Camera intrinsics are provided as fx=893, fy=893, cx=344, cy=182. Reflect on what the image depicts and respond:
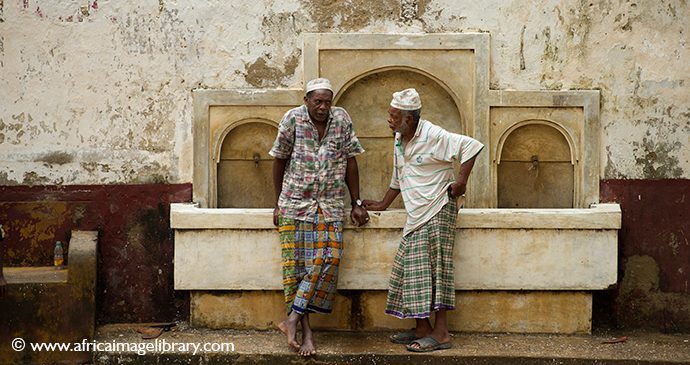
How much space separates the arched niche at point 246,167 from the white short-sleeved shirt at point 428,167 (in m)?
1.36

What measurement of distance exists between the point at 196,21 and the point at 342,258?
2.08 metres

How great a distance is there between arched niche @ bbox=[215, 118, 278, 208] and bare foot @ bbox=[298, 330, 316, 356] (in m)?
1.40

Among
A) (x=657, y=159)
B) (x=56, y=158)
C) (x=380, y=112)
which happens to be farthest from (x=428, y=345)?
(x=56, y=158)

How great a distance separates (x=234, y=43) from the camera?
6.67 meters

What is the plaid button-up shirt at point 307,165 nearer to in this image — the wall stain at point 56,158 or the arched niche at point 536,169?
the arched niche at point 536,169

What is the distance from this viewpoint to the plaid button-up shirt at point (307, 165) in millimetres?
6047

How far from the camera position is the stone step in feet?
19.3

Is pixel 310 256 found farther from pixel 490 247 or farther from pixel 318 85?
pixel 490 247

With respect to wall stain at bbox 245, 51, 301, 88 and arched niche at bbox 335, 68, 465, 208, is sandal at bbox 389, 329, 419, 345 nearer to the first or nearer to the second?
arched niche at bbox 335, 68, 465, 208

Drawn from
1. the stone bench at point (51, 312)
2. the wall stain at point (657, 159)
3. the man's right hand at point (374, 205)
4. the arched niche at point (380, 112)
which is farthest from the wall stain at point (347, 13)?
the stone bench at point (51, 312)

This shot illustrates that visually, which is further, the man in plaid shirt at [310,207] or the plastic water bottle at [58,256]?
the plastic water bottle at [58,256]

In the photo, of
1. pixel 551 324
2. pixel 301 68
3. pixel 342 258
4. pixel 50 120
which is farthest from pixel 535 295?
pixel 50 120

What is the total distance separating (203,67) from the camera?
6688 mm

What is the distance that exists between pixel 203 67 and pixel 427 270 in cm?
229
